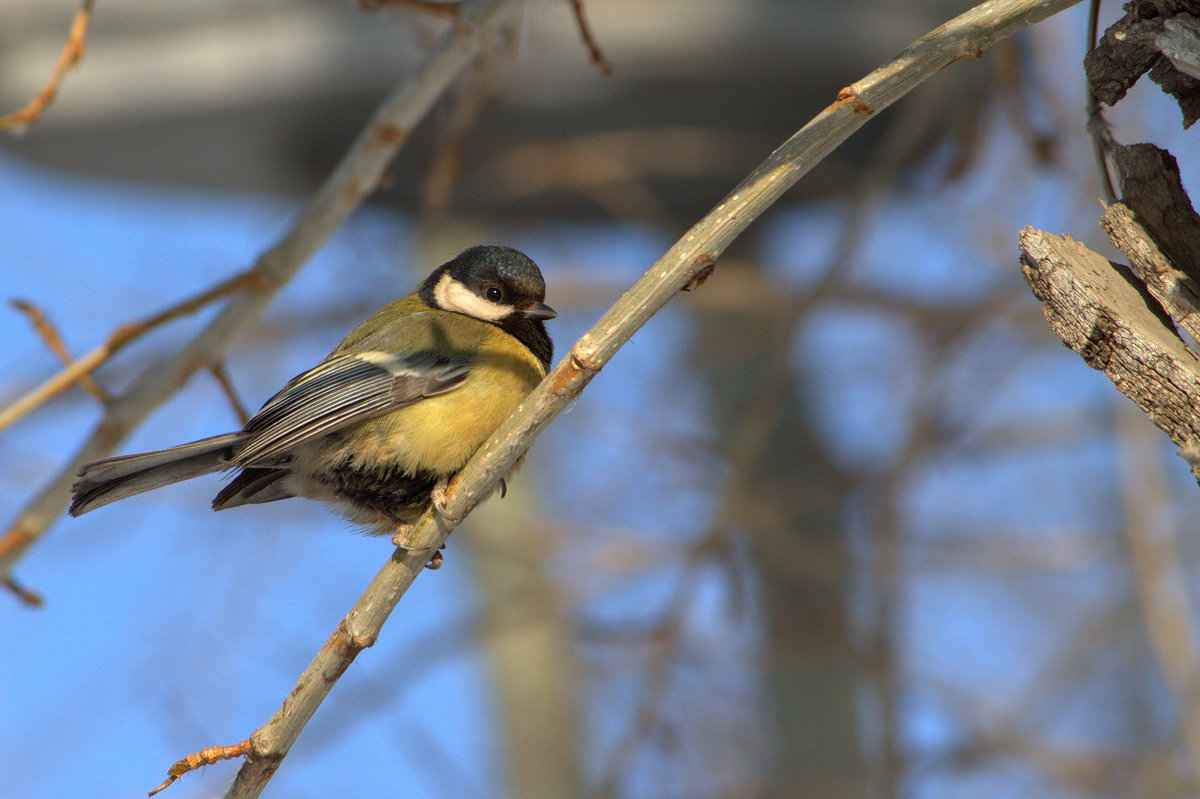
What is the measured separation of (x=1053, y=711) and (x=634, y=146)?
329cm

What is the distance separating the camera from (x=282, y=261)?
2781 millimetres

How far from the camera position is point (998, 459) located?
514 cm

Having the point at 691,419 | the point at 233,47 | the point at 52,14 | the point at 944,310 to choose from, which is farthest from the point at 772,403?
the point at 52,14

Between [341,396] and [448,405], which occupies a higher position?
[341,396]

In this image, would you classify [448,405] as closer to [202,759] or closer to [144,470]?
[144,470]

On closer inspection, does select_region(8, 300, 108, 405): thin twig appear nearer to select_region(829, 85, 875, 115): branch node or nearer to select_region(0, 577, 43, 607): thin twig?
select_region(0, 577, 43, 607): thin twig

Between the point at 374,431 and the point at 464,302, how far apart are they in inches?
30.7

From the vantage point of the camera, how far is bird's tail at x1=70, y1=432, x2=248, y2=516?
2.38 metres

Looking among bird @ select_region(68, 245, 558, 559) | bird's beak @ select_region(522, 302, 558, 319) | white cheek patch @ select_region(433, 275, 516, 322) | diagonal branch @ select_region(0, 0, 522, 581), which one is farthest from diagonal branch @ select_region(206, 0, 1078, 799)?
white cheek patch @ select_region(433, 275, 516, 322)

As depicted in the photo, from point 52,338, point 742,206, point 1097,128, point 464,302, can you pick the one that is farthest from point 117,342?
point 1097,128

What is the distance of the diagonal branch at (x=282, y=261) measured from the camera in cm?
265

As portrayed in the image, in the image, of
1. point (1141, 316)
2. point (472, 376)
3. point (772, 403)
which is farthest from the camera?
point (772, 403)

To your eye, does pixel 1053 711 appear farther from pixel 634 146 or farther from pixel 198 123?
pixel 198 123

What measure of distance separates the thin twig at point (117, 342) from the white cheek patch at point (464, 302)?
762 millimetres
